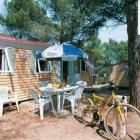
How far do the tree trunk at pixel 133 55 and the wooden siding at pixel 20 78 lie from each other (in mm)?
Result: 4624

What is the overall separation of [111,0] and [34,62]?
5.72m

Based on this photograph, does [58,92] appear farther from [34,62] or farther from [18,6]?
[18,6]

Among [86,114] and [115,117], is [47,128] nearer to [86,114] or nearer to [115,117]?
[86,114]

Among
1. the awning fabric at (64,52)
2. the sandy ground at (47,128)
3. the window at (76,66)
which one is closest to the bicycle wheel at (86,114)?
the sandy ground at (47,128)

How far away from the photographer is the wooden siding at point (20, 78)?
457 inches

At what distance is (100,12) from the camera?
55.5 ft

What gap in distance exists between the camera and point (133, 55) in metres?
9.05

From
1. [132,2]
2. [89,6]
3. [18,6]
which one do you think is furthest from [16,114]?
[18,6]

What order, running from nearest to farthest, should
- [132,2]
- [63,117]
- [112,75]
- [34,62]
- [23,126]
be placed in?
[23,126], [63,117], [132,2], [34,62], [112,75]

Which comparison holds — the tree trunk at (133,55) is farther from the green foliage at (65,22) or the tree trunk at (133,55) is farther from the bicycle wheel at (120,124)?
the green foliage at (65,22)

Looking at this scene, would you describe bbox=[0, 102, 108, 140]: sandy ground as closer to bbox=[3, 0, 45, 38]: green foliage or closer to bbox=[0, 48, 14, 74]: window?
bbox=[0, 48, 14, 74]: window

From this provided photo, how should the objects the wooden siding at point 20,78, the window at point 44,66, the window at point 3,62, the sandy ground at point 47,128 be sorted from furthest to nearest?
1. the window at point 44,66
2. the window at point 3,62
3. the wooden siding at point 20,78
4. the sandy ground at point 47,128

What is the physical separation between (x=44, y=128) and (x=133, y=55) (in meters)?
3.31

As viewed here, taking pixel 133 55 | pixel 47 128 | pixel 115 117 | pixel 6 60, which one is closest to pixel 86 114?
pixel 47 128
